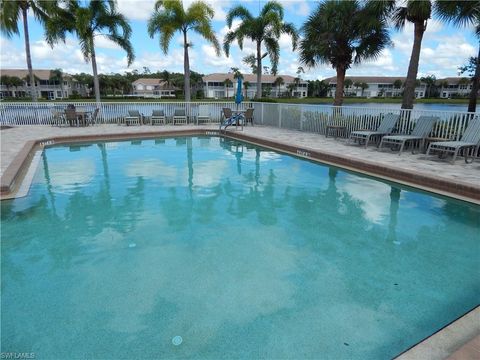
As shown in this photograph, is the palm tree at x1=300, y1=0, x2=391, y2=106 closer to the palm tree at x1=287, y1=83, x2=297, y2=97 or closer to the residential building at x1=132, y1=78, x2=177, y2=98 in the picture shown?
the palm tree at x1=287, y1=83, x2=297, y2=97

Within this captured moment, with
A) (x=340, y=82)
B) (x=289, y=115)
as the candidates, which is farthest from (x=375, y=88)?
(x=289, y=115)

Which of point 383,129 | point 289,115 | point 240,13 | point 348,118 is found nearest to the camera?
point 383,129

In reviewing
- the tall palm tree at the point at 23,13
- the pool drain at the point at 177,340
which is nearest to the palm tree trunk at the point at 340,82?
the pool drain at the point at 177,340

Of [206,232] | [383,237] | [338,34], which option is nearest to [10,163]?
[206,232]

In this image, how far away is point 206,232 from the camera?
4.40 metres

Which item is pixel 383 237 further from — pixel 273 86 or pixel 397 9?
pixel 273 86

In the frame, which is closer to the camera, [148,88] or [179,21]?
[179,21]

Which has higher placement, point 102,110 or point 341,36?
point 341,36

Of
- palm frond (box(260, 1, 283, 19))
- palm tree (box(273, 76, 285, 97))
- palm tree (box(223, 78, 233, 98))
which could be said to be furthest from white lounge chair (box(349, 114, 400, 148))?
palm tree (box(273, 76, 285, 97))

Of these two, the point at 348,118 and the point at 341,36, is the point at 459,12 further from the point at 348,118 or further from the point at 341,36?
the point at 341,36

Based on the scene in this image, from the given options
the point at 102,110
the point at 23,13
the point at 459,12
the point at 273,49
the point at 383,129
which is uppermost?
the point at 23,13

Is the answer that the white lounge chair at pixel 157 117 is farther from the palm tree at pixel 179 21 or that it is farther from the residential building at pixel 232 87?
the residential building at pixel 232 87

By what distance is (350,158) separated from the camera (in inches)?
310

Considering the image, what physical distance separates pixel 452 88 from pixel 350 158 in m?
85.0
